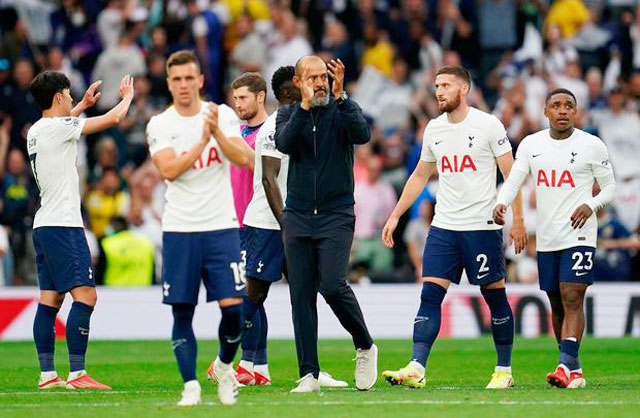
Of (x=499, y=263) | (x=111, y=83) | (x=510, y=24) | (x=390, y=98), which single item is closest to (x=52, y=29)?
(x=111, y=83)

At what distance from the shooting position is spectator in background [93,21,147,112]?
23.3 m

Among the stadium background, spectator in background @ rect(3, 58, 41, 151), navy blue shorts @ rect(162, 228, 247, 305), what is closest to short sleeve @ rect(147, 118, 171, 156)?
navy blue shorts @ rect(162, 228, 247, 305)

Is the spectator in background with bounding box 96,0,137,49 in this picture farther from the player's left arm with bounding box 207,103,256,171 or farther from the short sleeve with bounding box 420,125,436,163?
the player's left arm with bounding box 207,103,256,171

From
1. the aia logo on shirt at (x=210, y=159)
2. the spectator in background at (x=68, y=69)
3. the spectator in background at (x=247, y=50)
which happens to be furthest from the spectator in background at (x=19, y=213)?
the aia logo on shirt at (x=210, y=159)

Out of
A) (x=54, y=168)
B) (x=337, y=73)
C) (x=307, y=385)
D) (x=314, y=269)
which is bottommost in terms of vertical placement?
(x=307, y=385)

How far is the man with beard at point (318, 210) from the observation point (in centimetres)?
1118

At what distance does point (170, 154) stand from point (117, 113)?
1.68 metres

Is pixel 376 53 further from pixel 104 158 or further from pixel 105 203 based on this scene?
pixel 105 203

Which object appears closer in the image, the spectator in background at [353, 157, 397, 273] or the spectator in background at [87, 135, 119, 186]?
the spectator in background at [353, 157, 397, 273]

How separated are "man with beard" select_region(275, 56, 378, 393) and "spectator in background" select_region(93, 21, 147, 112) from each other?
485 inches

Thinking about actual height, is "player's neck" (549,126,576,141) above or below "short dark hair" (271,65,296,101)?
below

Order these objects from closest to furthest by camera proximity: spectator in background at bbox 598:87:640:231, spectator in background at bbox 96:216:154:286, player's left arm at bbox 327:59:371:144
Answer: player's left arm at bbox 327:59:371:144
spectator in background at bbox 96:216:154:286
spectator in background at bbox 598:87:640:231

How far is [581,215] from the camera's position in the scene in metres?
11.9

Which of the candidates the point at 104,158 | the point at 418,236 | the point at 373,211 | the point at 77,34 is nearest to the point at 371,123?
the point at 373,211
